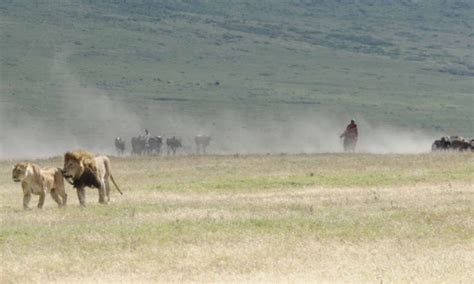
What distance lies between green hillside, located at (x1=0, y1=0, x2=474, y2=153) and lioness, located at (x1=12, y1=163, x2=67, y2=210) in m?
66.4

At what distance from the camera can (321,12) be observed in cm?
17825

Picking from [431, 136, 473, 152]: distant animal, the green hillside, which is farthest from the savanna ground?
the green hillside

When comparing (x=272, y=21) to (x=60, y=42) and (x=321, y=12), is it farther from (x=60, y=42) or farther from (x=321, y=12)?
(x=60, y=42)

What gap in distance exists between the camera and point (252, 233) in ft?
61.5

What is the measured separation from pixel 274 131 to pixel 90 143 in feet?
55.6

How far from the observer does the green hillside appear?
338ft

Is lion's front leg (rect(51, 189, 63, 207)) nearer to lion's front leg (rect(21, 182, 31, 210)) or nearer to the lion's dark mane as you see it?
the lion's dark mane

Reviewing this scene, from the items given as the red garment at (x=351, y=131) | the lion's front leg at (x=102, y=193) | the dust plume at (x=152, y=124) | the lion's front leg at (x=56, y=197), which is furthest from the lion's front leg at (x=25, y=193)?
the dust plume at (x=152, y=124)

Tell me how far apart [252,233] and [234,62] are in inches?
4377

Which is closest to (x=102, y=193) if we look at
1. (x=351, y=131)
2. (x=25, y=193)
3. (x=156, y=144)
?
(x=25, y=193)

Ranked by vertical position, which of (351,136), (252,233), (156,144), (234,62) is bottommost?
(252,233)

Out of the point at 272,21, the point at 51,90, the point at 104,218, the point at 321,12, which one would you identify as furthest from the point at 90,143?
the point at 321,12

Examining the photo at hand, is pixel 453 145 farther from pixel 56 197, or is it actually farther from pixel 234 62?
pixel 234 62

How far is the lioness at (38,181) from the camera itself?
72.8 ft
